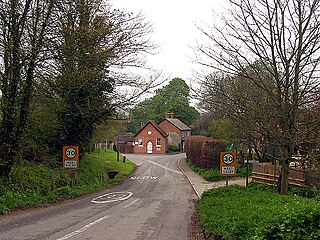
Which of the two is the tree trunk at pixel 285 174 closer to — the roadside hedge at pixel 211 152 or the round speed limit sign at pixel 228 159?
the round speed limit sign at pixel 228 159

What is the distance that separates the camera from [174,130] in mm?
83188

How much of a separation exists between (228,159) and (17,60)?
32.7ft

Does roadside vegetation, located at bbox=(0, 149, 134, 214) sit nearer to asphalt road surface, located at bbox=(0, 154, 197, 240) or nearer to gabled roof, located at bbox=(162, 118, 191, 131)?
asphalt road surface, located at bbox=(0, 154, 197, 240)

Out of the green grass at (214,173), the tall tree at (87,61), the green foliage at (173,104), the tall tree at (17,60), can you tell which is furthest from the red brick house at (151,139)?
the tall tree at (17,60)

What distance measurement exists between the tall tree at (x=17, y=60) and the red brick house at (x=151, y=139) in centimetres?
6037

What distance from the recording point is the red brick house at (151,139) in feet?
258

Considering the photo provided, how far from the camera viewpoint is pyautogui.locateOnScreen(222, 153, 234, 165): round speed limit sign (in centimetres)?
1846

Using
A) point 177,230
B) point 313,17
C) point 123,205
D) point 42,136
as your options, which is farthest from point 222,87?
point 42,136

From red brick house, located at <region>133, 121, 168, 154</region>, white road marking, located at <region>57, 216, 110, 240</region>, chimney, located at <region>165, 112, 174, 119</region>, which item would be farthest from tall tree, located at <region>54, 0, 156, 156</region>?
chimney, located at <region>165, 112, 174, 119</region>

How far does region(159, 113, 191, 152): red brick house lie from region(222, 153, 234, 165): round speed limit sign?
2490 inches

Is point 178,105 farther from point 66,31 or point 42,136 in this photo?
point 66,31

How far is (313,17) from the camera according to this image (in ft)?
40.9

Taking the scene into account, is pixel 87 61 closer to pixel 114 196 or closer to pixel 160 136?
pixel 114 196

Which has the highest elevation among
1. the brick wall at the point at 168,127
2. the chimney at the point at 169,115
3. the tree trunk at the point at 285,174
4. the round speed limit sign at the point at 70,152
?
the chimney at the point at 169,115
